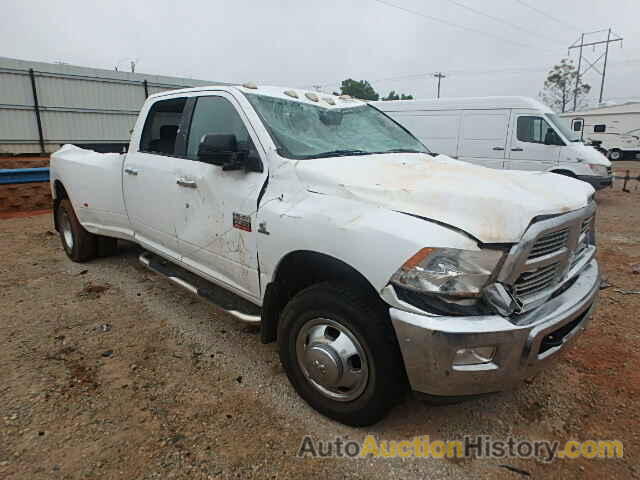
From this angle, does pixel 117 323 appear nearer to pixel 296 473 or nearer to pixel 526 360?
pixel 296 473

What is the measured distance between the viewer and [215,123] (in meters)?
3.20

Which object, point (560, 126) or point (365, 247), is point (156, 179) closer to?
point (365, 247)

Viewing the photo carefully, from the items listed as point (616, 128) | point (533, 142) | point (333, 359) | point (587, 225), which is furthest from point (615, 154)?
point (333, 359)

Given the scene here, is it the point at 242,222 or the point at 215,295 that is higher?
the point at 242,222

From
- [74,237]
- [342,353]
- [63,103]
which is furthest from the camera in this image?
[63,103]

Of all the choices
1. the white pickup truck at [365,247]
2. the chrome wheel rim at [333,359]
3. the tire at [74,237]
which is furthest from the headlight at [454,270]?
the tire at [74,237]

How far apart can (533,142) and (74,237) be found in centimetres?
984

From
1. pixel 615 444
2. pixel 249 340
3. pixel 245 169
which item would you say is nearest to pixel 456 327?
pixel 615 444

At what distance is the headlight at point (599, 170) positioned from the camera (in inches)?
381

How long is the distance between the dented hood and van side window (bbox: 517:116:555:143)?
8.44 meters

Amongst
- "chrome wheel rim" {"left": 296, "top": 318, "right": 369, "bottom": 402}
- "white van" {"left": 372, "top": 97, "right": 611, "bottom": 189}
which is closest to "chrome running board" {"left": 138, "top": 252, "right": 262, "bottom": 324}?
"chrome wheel rim" {"left": 296, "top": 318, "right": 369, "bottom": 402}

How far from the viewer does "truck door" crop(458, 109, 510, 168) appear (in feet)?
33.7

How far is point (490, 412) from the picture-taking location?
2.53m

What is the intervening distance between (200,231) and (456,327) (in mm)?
2044
